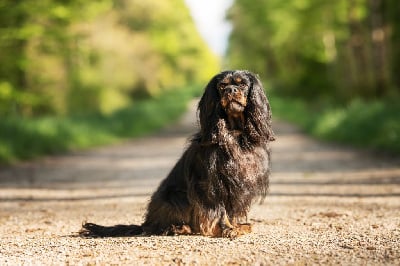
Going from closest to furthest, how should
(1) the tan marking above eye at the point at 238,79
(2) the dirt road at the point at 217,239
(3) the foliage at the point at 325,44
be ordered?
(2) the dirt road at the point at 217,239
(1) the tan marking above eye at the point at 238,79
(3) the foliage at the point at 325,44

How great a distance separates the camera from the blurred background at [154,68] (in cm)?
1798

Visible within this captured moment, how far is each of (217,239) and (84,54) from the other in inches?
728

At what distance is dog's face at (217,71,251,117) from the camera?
16.0 feet

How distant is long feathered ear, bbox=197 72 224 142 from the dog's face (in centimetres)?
6

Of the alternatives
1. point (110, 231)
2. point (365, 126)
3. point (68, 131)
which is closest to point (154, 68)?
point (68, 131)

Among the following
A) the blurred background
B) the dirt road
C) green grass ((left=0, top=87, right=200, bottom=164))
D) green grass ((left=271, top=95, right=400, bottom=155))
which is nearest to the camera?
the dirt road

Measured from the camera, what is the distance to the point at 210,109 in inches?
199

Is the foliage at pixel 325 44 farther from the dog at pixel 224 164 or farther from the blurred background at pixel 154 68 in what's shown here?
the dog at pixel 224 164

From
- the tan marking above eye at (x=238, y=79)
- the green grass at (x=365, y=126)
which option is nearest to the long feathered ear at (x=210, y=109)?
the tan marking above eye at (x=238, y=79)

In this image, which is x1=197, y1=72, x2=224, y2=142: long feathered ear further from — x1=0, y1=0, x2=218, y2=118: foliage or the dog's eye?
x1=0, y1=0, x2=218, y2=118: foliage

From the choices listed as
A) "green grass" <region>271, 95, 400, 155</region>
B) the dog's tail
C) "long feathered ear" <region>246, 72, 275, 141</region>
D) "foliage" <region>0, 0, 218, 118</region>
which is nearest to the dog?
"long feathered ear" <region>246, 72, 275, 141</region>

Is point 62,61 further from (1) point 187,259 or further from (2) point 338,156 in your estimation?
(1) point 187,259

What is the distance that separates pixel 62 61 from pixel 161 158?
13.4 meters

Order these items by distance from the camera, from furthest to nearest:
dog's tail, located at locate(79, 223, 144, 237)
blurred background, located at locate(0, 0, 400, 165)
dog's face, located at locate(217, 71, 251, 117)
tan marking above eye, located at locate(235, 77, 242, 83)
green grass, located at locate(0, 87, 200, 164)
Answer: blurred background, located at locate(0, 0, 400, 165) → green grass, located at locate(0, 87, 200, 164) → dog's tail, located at locate(79, 223, 144, 237) → tan marking above eye, located at locate(235, 77, 242, 83) → dog's face, located at locate(217, 71, 251, 117)
